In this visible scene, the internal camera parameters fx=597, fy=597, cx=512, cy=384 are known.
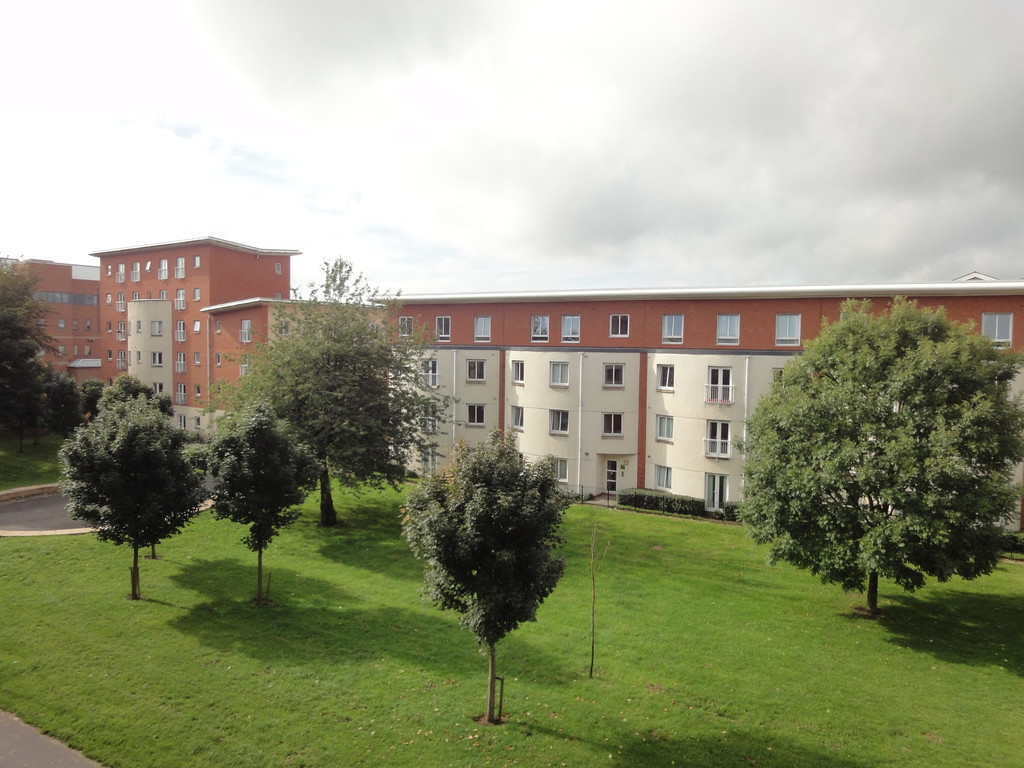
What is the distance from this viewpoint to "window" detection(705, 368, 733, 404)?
32.9 meters

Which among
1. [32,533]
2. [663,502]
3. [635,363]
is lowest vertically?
[663,502]

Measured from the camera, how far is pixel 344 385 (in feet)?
89.4

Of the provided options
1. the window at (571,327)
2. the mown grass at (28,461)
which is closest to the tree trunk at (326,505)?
the mown grass at (28,461)

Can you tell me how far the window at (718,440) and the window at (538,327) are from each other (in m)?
11.8

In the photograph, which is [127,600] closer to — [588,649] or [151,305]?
[588,649]

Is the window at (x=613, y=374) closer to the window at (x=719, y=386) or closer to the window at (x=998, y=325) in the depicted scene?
the window at (x=719, y=386)

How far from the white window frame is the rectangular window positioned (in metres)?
17.9

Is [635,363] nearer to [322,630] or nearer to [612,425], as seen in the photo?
[612,425]

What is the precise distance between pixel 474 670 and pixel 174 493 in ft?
33.8

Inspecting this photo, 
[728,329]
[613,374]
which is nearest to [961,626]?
[728,329]

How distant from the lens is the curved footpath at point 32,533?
10750 mm

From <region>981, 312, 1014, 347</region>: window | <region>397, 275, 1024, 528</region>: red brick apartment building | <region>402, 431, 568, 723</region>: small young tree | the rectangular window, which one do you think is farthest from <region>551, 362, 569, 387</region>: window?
<region>402, 431, 568, 723</region>: small young tree

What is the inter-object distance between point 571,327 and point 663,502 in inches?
476

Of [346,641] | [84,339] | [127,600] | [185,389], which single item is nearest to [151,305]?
[185,389]
